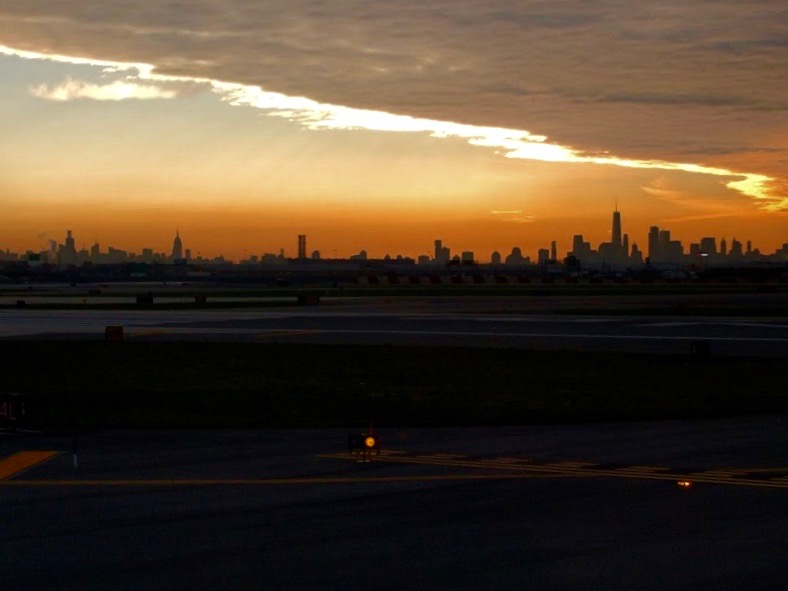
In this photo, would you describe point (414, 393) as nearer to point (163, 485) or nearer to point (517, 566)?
point (163, 485)

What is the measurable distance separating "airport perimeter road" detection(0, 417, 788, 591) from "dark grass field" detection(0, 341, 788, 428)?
3520 millimetres

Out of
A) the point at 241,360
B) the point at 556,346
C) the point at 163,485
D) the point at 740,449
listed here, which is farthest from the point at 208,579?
the point at 556,346

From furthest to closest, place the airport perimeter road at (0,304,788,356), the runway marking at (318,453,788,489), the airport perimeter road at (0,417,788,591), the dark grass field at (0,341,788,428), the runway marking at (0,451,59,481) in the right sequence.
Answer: the airport perimeter road at (0,304,788,356), the dark grass field at (0,341,788,428), the runway marking at (0,451,59,481), the runway marking at (318,453,788,489), the airport perimeter road at (0,417,788,591)

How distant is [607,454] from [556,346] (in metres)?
21.7

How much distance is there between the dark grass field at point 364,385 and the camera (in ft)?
72.6

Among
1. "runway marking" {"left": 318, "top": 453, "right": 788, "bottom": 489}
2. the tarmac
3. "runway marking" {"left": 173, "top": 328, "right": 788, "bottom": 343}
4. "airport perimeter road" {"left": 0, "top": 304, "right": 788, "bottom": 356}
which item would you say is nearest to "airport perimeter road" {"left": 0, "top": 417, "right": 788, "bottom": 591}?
"runway marking" {"left": 318, "top": 453, "right": 788, "bottom": 489}

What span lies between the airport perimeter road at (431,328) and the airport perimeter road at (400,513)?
20.9 metres

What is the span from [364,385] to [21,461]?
1175cm

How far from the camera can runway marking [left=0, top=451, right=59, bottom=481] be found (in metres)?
15.2

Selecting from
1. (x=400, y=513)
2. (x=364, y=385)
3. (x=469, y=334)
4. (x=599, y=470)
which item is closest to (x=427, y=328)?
(x=469, y=334)

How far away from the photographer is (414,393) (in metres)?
25.5

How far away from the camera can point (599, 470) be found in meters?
15.2

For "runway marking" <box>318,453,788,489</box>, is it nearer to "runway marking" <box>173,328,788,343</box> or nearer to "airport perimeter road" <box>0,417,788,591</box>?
"airport perimeter road" <box>0,417,788,591</box>

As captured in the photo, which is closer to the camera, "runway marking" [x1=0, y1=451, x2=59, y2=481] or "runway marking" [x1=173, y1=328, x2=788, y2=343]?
"runway marking" [x1=0, y1=451, x2=59, y2=481]
